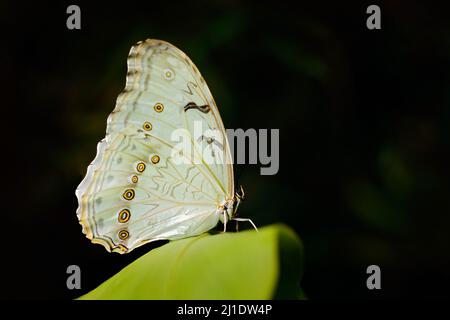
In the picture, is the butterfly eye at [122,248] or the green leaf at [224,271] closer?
the green leaf at [224,271]

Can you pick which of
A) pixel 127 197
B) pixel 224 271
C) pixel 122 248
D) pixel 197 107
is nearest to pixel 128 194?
pixel 127 197

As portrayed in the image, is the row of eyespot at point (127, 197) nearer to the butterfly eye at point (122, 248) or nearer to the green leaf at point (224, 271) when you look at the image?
the butterfly eye at point (122, 248)

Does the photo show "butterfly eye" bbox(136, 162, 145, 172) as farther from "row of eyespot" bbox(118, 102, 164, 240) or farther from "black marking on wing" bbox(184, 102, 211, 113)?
"black marking on wing" bbox(184, 102, 211, 113)

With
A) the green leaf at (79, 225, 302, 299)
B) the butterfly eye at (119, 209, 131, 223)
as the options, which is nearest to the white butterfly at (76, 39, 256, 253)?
the butterfly eye at (119, 209, 131, 223)

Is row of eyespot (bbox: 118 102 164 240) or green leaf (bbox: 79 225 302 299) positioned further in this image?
row of eyespot (bbox: 118 102 164 240)

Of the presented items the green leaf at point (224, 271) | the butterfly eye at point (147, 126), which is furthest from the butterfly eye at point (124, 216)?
the green leaf at point (224, 271)

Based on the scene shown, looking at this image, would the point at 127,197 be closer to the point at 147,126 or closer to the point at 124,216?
the point at 124,216

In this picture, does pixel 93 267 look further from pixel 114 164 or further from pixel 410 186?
pixel 410 186
